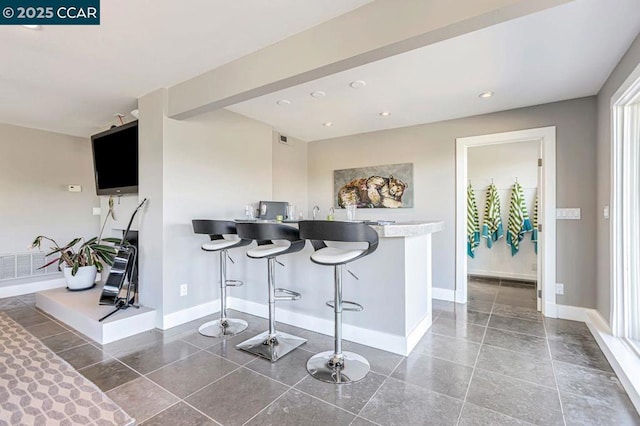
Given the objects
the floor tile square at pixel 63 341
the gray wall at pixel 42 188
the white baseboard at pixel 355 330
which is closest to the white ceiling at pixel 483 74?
the white baseboard at pixel 355 330

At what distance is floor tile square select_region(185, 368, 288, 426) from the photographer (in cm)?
169

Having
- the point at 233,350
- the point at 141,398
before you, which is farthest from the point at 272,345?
the point at 141,398

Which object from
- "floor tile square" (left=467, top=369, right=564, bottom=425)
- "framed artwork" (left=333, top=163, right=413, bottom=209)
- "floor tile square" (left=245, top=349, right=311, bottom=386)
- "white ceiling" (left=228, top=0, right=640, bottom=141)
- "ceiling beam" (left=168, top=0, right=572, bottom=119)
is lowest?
"floor tile square" (left=467, top=369, right=564, bottom=425)

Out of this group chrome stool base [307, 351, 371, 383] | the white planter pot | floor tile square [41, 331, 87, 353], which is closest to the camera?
chrome stool base [307, 351, 371, 383]

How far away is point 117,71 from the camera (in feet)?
8.45

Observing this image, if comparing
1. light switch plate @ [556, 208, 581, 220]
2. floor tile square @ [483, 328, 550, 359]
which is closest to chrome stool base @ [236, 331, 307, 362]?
floor tile square @ [483, 328, 550, 359]

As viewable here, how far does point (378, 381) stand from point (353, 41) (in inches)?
87.0

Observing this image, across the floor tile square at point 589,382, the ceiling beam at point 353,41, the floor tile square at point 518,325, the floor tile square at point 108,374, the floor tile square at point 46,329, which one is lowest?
the floor tile square at point 518,325

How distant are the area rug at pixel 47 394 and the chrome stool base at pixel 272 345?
94 centimetres

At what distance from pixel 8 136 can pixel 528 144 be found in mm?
7705

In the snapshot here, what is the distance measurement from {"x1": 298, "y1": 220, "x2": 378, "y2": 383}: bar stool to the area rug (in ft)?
3.93

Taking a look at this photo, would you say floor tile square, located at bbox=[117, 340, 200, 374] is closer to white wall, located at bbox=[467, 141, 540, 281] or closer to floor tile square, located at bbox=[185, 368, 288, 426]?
floor tile square, located at bbox=[185, 368, 288, 426]

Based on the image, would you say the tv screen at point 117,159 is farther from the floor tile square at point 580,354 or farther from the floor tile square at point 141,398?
the floor tile square at point 580,354

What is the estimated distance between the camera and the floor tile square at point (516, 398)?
168 centimetres
